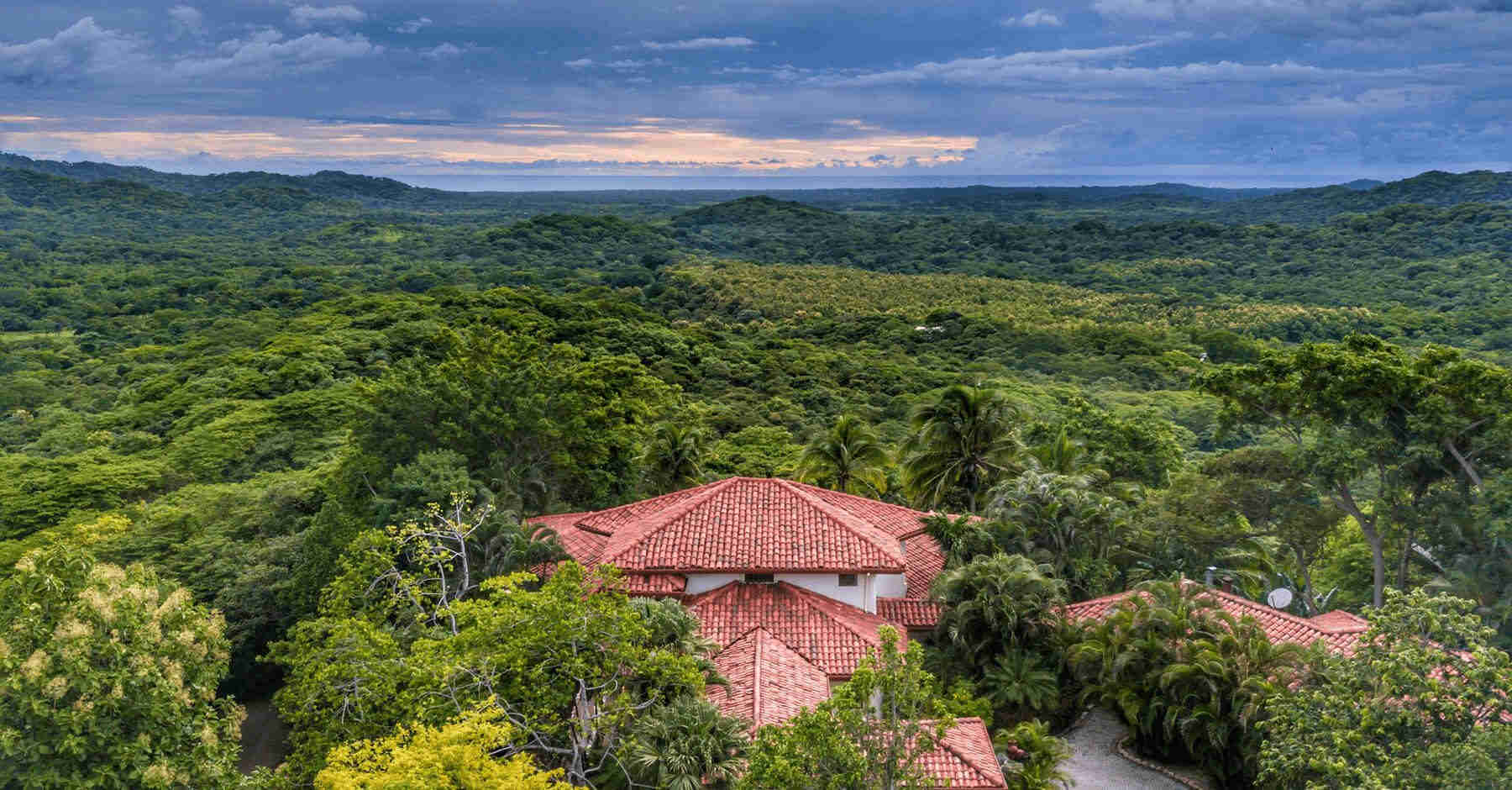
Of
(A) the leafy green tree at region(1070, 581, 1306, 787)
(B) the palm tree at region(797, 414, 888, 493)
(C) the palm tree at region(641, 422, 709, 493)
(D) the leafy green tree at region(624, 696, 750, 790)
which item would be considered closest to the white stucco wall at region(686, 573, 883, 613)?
(A) the leafy green tree at region(1070, 581, 1306, 787)

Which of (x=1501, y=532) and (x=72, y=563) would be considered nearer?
(x=72, y=563)

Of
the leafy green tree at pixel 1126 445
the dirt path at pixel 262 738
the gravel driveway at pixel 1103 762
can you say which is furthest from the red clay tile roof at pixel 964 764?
the leafy green tree at pixel 1126 445

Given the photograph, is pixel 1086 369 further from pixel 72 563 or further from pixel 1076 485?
pixel 72 563

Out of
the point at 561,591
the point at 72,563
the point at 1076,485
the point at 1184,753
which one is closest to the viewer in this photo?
the point at 561,591

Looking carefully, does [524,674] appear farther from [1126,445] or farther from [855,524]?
[1126,445]

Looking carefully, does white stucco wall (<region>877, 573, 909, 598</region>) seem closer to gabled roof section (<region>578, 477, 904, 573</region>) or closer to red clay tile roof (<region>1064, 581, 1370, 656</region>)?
gabled roof section (<region>578, 477, 904, 573</region>)

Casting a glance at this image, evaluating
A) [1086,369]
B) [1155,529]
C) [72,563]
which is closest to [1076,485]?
[1155,529]

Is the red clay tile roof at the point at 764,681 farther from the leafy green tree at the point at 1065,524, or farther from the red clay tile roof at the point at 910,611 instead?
the leafy green tree at the point at 1065,524
